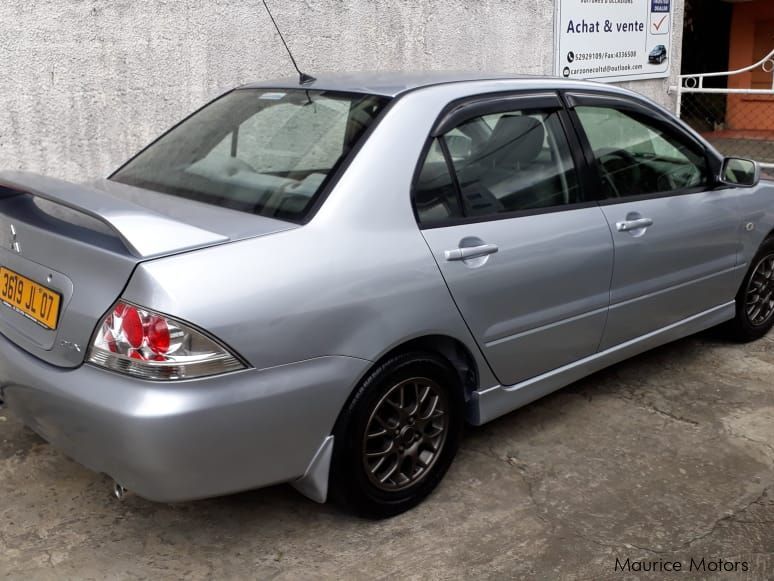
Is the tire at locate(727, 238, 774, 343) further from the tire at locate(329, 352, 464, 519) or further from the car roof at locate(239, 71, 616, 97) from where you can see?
the tire at locate(329, 352, 464, 519)

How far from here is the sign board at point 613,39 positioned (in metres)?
7.91

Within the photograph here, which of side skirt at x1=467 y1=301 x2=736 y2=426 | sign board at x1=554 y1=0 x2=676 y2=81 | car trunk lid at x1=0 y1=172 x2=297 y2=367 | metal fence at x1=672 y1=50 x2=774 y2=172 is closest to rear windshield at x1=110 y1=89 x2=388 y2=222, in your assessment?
car trunk lid at x1=0 y1=172 x2=297 y2=367

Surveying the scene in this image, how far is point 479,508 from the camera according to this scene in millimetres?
3281

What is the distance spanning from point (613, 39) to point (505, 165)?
216 inches

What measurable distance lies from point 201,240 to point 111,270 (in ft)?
0.91

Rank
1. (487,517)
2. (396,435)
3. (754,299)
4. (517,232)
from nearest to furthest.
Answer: (396,435) < (487,517) < (517,232) < (754,299)

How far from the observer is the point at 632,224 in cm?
385

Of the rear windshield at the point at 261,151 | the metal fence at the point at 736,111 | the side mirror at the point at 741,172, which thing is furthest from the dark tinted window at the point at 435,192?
the metal fence at the point at 736,111

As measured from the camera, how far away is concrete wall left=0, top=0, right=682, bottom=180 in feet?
16.3

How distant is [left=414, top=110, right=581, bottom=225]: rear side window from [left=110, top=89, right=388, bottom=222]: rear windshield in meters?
0.34

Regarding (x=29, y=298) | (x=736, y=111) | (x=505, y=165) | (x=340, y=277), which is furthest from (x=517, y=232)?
(x=736, y=111)

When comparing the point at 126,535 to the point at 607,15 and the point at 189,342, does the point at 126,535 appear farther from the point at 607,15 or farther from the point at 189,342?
the point at 607,15

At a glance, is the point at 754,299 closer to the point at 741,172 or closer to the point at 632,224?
the point at 741,172

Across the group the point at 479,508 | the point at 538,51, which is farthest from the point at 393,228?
the point at 538,51
